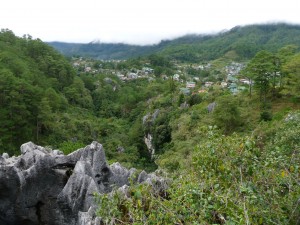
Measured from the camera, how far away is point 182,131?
1273 inches

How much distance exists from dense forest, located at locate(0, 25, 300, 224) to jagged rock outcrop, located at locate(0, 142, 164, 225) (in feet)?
13.2

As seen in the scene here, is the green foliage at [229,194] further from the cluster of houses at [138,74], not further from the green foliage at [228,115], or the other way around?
the cluster of houses at [138,74]

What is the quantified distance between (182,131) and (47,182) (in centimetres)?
1772

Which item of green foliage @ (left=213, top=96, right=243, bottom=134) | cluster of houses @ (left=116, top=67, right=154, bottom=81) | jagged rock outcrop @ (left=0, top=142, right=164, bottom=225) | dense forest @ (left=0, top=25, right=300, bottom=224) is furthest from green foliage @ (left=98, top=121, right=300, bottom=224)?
cluster of houses @ (left=116, top=67, right=154, bottom=81)

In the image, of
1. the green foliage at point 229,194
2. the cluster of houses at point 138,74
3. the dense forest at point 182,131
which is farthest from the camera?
the cluster of houses at point 138,74

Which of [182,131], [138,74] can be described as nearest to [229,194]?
[182,131]

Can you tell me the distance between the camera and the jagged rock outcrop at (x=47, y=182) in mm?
15797

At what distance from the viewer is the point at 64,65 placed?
58.1 metres

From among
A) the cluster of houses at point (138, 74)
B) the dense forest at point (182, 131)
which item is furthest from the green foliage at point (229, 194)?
the cluster of houses at point (138, 74)

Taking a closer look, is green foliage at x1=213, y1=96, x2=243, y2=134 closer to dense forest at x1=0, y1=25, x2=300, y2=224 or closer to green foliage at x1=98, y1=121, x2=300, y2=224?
dense forest at x1=0, y1=25, x2=300, y2=224

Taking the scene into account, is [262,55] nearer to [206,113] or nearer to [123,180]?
[206,113]

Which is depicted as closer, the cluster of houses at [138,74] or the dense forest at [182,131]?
the dense forest at [182,131]

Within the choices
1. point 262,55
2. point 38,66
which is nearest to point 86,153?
point 262,55

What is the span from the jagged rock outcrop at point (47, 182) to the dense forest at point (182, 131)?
403 centimetres
